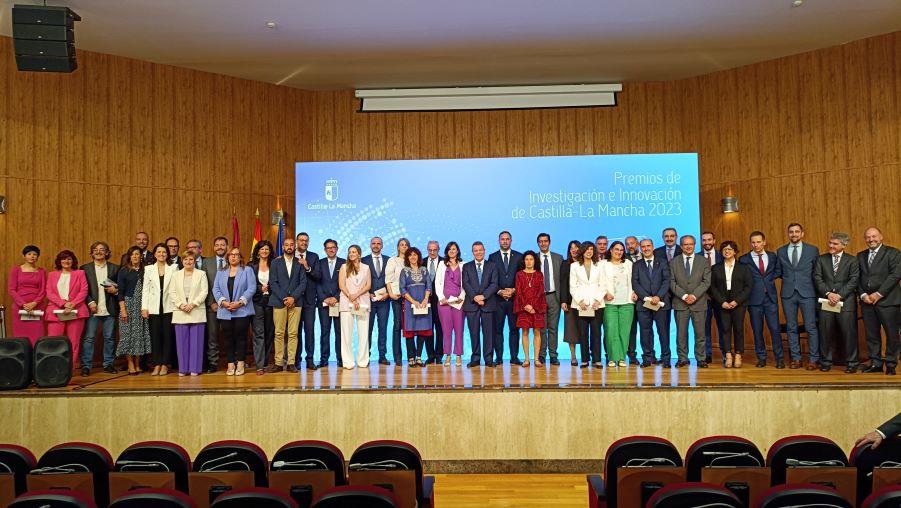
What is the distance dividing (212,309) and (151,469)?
13.5ft

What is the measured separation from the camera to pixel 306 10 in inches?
306

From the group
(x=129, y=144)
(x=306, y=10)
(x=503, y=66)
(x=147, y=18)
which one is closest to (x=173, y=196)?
(x=129, y=144)

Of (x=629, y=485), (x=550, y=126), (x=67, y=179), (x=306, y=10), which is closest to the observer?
(x=629, y=485)

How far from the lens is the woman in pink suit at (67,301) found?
736 cm

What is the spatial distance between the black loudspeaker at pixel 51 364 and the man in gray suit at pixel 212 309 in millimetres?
1386

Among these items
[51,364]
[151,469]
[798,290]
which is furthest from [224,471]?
[798,290]

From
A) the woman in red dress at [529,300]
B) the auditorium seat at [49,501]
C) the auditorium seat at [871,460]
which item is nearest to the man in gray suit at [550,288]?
the woman in red dress at [529,300]

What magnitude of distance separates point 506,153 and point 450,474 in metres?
5.95

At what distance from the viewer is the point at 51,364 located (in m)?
6.54

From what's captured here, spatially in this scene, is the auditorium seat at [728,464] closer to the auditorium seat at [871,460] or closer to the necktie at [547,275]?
the auditorium seat at [871,460]

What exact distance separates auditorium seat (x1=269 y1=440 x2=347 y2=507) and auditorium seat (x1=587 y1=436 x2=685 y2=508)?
52.8 inches

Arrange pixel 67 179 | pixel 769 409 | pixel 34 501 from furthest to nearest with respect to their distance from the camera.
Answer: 1. pixel 67 179
2. pixel 769 409
3. pixel 34 501

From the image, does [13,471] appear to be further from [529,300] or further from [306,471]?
[529,300]

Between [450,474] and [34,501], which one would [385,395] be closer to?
[450,474]
